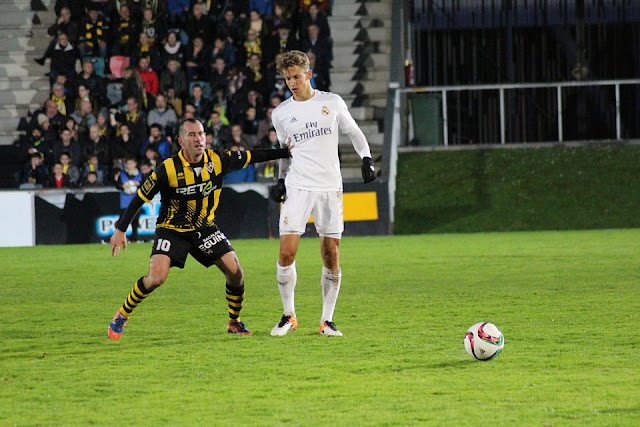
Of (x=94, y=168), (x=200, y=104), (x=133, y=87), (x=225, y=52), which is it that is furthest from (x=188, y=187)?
(x=225, y=52)

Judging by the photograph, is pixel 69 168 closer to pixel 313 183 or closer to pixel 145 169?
pixel 145 169

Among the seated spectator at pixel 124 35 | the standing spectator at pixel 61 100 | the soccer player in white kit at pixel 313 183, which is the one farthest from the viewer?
the seated spectator at pixel 124 35

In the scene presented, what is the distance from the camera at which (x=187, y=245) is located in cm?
720

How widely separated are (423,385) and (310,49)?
599 inches

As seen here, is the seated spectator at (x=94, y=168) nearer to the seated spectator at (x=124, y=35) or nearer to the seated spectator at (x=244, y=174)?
the seated spectator at (x=244, y=174)

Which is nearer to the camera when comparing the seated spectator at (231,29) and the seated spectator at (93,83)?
the seated spectator at (93,83)

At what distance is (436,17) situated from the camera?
22.3m

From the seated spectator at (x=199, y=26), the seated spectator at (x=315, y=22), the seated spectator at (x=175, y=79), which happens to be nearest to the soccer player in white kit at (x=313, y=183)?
the seated spectator at (x=175, y=79)

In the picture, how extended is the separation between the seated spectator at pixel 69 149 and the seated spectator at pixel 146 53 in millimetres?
2325

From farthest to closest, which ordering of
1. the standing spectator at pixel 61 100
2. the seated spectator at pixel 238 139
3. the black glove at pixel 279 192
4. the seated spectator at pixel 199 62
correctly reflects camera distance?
1. the seated spectator at pixel 199 62
2. the standing spectator at pixel 61 100
3. the seated spectator at pixel 238 139
4. the black glove at pixel 279 192

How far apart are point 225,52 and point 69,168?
12.5 feet

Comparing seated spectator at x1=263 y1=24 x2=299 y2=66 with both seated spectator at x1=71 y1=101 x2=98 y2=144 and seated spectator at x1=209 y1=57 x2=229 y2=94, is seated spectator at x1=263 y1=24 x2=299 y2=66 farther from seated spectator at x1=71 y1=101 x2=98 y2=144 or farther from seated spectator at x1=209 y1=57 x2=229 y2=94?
seated spectator at x1=71 y1=101 x2=98 y2=144

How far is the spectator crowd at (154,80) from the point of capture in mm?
18547

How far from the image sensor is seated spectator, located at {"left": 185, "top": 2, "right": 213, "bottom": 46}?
20.6m
